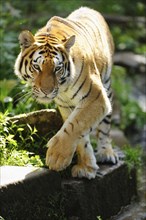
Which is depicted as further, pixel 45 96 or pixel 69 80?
pixel 69 80

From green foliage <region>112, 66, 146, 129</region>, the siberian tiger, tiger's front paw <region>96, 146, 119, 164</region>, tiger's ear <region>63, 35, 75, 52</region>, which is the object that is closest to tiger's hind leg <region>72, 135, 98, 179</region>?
the siberian tiger

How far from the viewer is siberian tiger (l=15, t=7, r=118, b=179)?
17.5 ft

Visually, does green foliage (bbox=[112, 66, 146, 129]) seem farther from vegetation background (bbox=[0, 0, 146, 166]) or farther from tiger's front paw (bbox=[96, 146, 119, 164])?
tiger's front paw (bbox=[96, 146, 119, 164])

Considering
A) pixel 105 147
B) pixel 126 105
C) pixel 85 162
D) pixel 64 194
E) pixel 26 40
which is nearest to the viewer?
pixel 26 40

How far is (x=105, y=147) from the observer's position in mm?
6812

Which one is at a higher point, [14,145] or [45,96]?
[45,96]

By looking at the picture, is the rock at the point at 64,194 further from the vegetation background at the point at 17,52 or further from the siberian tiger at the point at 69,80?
the vegetation background at the point at 17,52

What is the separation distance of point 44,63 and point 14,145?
124 centimetres

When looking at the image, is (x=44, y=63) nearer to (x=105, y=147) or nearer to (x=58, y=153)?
(x=58, y=153)

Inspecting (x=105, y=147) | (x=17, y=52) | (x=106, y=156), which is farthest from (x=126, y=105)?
(x=106, y=156)

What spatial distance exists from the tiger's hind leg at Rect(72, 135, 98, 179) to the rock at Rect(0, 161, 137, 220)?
7cm

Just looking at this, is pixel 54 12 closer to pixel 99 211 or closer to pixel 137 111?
pixel 137 111

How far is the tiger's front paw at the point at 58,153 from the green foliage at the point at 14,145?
0.50 metres

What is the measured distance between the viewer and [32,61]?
5.38 meters
